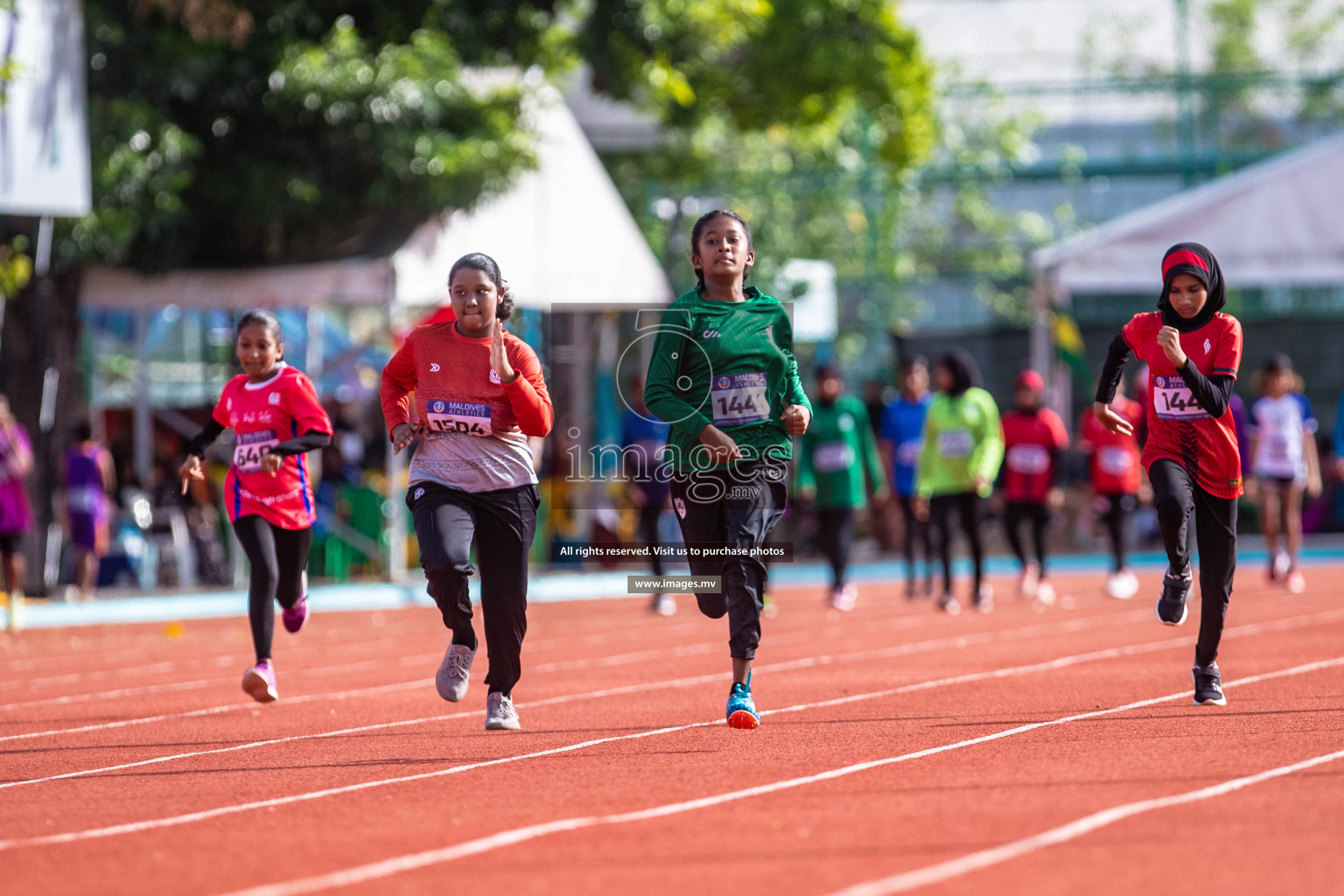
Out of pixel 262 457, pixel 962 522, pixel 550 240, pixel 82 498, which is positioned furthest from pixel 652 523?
pixel 262 457

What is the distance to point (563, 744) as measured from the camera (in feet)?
24.3

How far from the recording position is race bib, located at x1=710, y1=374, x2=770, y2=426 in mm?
7520

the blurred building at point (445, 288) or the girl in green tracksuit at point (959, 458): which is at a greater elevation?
the blurred building at point (445, 288)

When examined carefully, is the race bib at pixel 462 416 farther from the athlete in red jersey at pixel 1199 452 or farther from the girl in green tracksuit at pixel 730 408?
the athlete in red jersey at pixel 1199 452

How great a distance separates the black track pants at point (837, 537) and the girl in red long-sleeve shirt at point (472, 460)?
26.7ft

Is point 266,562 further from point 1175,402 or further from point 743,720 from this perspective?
point 1175,402

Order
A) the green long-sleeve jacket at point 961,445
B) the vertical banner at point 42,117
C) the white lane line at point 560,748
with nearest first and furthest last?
the white lane line at point 560,748 < the vertical banner at point 42,117 < the green long-sleeve jacket at point 961,445

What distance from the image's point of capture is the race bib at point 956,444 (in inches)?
589

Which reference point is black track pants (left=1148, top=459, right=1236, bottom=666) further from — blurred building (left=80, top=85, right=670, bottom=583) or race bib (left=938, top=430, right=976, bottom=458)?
blurred building (left=80, top=85, right=670, bottom=583)

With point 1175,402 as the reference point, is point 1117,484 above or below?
below

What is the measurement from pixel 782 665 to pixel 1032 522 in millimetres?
5876

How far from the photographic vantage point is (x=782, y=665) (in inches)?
430

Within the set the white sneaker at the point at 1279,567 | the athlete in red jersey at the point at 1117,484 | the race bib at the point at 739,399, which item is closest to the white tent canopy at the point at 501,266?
the athlete in red jersey at the point at 1117,484

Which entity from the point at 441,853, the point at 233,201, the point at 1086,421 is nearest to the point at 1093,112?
the point at 1086,421
